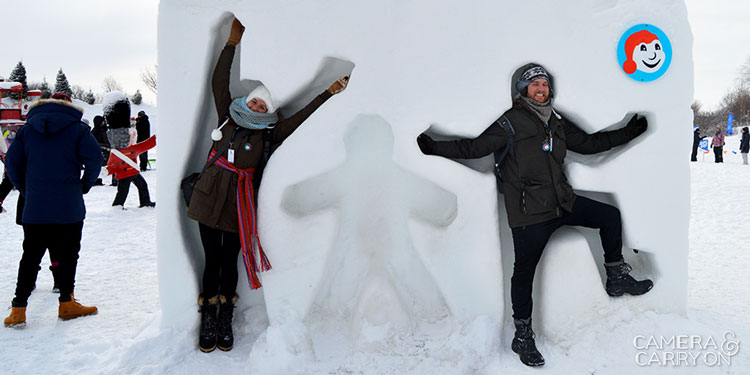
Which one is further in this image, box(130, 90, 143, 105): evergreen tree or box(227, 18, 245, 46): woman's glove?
box(130, 90, 143, 105): evergreen tree

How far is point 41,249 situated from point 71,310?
0.46 m

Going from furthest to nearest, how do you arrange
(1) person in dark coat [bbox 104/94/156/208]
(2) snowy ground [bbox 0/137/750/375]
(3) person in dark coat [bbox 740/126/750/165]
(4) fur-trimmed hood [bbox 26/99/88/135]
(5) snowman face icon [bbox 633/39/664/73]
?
(3) person in dark coat [bbox 740/126/750/165]
(1) person in dark coat [bbox 104/94/156/208]
(4) fur-trimmed hood [bbox 26/99/88/135]
(5) snowman face icon [bbox 633/39/664/73]
(2) snowy ground [bbox 0/137/750/375]

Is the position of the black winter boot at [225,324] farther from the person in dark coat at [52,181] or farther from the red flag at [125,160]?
the red flag at [125,160]

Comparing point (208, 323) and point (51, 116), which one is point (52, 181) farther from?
point (208, 323)

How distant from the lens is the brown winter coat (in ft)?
9.17

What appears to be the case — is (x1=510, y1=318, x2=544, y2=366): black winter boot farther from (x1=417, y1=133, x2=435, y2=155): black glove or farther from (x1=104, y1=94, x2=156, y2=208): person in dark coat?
(x1=104, y1=94, x2=156, y2=208): person in dark coat

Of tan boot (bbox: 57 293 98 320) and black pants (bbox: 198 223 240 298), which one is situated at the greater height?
black pants (bbox: 198 223 240 298)

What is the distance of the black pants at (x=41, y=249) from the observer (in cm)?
313

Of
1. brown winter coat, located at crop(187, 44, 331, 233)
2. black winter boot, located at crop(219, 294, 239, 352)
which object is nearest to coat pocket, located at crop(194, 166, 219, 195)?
brown winter coat, located at crop(187, 44, 331, 233)

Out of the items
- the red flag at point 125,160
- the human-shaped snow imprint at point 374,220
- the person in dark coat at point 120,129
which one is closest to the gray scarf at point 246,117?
the human-shaped snow imprint at point 374,220

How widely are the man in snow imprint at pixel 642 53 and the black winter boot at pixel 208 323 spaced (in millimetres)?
2908

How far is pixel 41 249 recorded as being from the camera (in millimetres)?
Result: 3172

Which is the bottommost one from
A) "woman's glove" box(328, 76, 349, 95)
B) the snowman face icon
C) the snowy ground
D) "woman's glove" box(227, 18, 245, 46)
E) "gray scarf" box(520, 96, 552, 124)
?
the snowy ground

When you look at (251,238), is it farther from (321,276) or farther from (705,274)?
(705,274)
